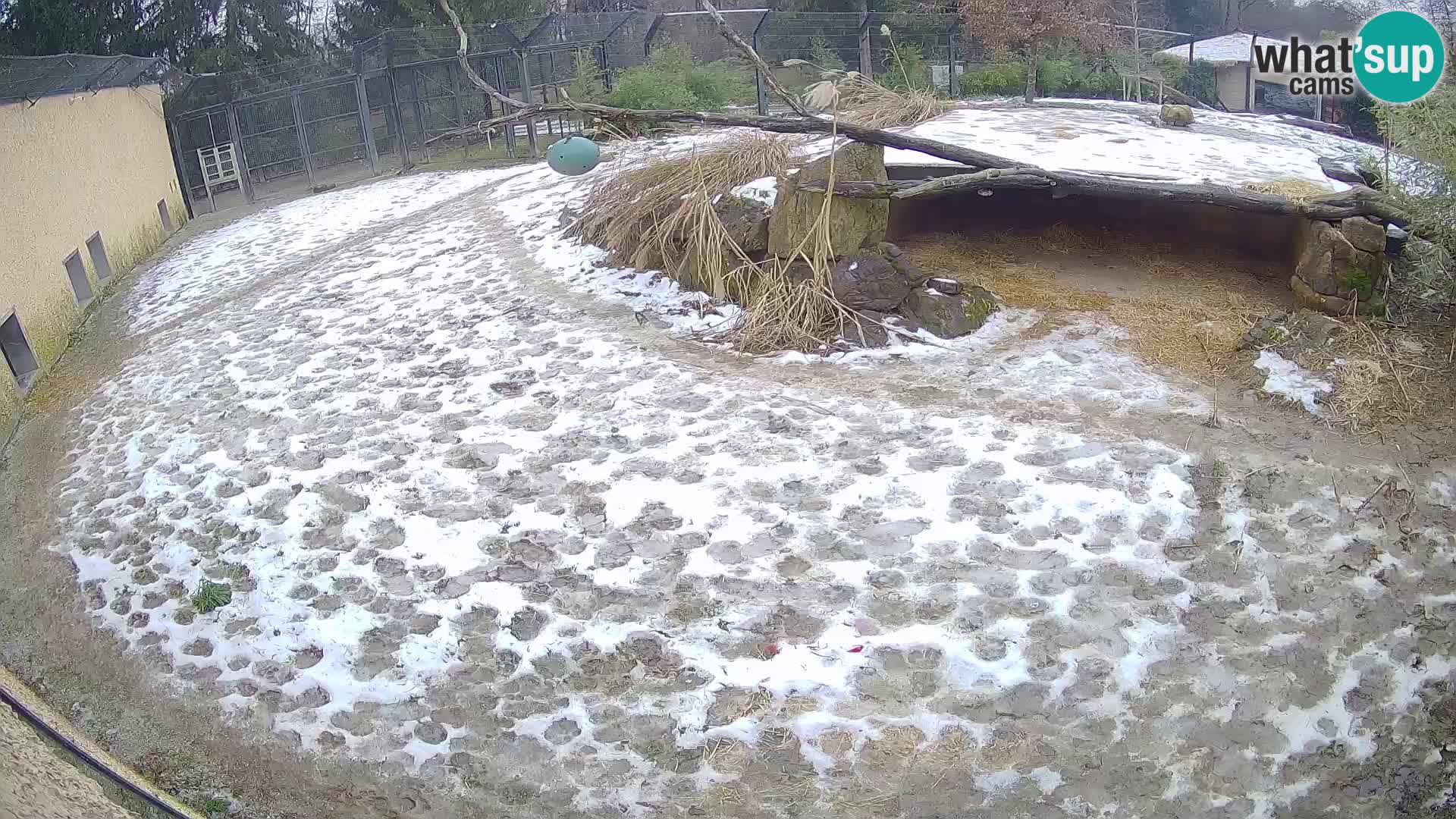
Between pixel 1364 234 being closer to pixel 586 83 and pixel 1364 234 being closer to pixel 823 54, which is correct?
pixel 823 54

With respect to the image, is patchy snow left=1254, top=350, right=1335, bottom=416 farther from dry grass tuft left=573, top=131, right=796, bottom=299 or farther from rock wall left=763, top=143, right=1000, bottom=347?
dry grass tuft left=573, top=131, right=796, bottom=299

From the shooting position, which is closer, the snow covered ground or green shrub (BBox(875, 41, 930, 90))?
the snow covered ground

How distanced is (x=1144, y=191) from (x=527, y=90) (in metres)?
11.2

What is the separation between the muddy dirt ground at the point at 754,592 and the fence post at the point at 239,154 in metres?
8.30

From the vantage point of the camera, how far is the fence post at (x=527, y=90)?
14594mm

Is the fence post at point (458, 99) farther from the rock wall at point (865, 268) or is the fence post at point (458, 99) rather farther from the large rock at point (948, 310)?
the large rock at point (948, 310)

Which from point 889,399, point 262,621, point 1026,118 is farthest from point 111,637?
point 1026,118

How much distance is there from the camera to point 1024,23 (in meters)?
16.5

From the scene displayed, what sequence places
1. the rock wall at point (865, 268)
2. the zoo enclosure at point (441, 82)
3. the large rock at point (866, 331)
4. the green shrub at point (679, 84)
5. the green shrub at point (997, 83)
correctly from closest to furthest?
the large rock at point (866, 331), the rock wall at point (865, 268), the zoo enclosure at point (441, 82), the green shrub at point (679, 84), the green shrub at point (997, 83)

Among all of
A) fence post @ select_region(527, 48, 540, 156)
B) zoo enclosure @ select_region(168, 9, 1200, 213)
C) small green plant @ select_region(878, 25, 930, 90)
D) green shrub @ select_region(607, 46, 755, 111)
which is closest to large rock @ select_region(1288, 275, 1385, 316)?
zoo enclosure @ select_region(168, 9, 1200, 213)

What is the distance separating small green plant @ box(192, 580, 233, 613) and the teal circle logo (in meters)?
6.77

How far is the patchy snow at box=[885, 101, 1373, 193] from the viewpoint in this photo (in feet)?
28.4

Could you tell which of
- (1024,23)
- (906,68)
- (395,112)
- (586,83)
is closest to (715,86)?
(586,83)

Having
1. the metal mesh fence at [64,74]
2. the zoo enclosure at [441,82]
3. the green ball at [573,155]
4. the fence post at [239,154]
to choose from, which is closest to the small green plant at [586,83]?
the zoo enclosure at [441,82]
